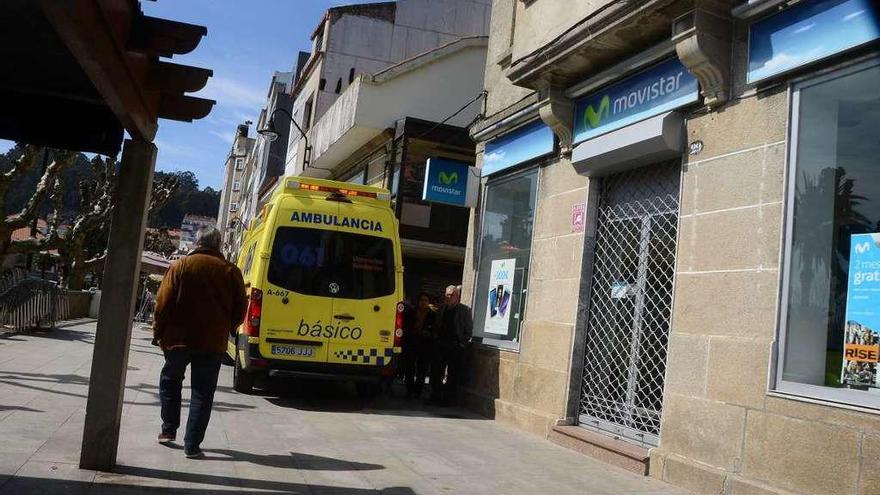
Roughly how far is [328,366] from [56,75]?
5314 mm

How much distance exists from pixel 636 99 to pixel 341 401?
553 cm

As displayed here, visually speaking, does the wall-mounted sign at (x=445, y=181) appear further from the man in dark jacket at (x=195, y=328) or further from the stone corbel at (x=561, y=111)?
the man in dark jacket at (x=195, y=328)

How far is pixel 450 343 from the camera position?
10273mm

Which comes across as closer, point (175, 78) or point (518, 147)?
point (175, 78)

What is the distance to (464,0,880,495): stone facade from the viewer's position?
5027mm

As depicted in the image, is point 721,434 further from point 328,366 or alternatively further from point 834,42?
point 328,366

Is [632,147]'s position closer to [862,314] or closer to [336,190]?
[862,314]

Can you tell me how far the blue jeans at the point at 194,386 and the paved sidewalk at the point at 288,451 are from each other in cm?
23

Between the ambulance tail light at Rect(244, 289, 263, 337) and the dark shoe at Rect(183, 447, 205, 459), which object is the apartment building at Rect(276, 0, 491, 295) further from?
the dark shoe at Rect(183, 447, 205, 459)

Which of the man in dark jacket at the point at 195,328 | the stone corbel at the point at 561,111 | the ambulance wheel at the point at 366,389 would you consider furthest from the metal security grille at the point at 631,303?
the man in dark jacket at the point at 195,328

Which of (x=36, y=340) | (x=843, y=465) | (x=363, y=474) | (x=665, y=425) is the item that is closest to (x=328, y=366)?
(x=363, y=474)

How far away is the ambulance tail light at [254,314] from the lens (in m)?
9.06

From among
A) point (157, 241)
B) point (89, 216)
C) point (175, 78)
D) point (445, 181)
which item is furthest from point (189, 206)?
point (175, 78)

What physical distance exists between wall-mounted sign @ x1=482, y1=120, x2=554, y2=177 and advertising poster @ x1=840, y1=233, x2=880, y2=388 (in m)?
4.61
